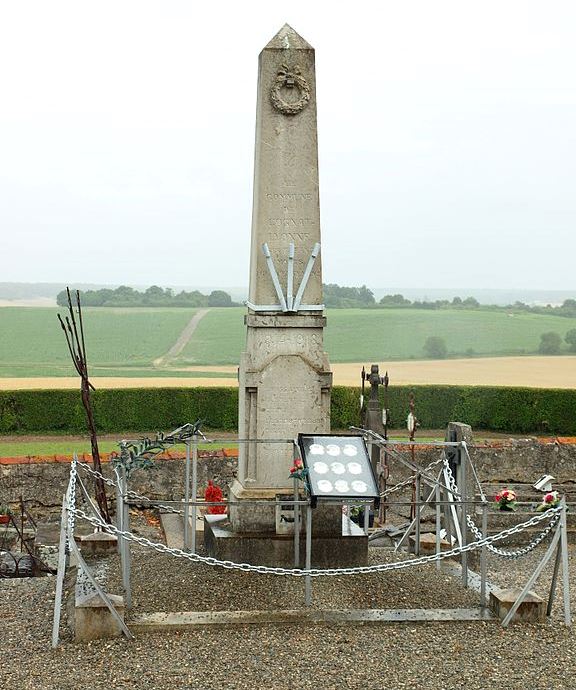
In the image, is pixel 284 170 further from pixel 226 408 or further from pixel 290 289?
pixel 226 408

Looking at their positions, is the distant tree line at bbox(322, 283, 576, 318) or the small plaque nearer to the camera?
the small plaque

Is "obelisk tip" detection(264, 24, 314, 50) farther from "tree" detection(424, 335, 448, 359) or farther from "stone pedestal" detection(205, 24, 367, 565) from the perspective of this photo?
"tree" detection(424, 335, 448, 359)

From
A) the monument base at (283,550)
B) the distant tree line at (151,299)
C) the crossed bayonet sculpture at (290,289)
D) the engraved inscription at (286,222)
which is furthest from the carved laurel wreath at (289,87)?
the distant tree line at (151,299)

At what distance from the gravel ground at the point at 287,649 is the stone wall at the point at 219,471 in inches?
258

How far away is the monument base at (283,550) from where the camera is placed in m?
10.6

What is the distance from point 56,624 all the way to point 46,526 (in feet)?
17.2

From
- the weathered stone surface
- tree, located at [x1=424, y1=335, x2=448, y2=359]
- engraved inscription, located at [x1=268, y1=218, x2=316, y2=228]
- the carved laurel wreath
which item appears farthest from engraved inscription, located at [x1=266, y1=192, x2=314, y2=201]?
tree, located at [x1=424, y1=335, x2=448, y2=359]

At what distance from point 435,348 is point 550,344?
18.7ft

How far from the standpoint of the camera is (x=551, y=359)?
36656 mm

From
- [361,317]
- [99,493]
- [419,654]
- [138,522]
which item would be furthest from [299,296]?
[361,317]

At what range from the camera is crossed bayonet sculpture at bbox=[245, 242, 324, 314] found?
10844 millimetres

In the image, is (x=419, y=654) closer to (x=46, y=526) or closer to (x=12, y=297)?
(x=46, y=526)

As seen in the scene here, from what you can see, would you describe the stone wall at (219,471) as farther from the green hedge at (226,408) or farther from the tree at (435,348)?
the tree at (435,348)

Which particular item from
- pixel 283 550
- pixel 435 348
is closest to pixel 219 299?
pixel 435 348
